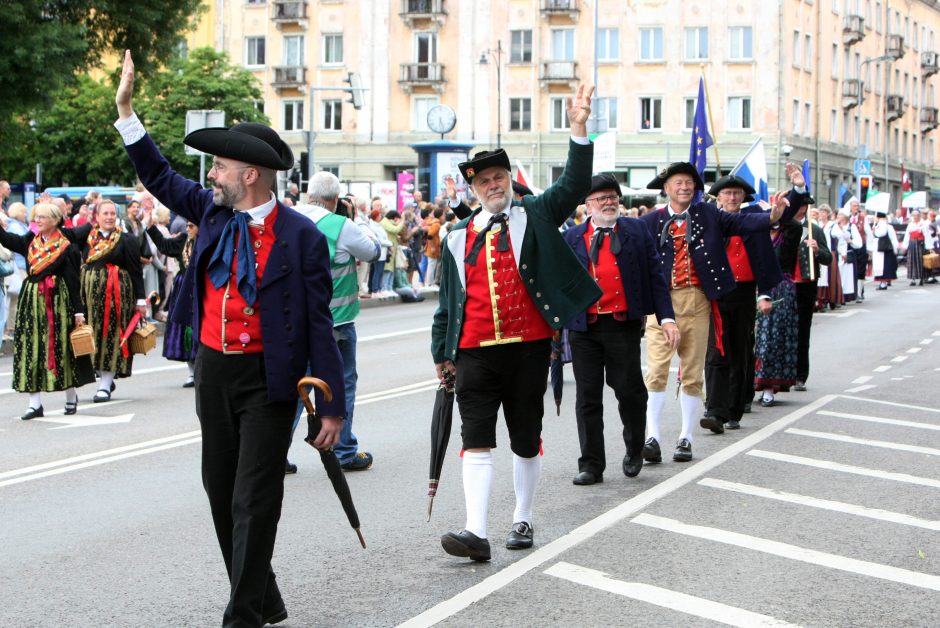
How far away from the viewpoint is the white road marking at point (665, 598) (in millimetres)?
5789

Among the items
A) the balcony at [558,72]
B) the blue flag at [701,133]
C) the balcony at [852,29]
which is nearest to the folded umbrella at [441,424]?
the blue flag at [701,133]

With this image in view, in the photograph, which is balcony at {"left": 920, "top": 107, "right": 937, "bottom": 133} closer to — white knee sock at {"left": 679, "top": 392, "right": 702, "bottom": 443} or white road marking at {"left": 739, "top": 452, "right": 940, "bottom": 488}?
white road marking at {"left": 739, "top": 452, "right": 940, "bottom": 488}

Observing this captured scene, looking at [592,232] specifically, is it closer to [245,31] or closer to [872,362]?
[872,362]

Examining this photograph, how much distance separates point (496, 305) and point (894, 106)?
83.9 m

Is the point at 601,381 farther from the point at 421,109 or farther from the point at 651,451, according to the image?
the point at 421,109

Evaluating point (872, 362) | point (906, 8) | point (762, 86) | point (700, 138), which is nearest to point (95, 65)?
point (700, 138)

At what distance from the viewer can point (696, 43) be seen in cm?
6706

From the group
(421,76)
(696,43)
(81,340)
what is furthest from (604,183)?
(696,43)

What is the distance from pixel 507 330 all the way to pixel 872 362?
12.0 meters

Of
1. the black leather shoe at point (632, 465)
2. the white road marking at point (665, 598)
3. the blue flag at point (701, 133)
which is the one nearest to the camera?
the white road marking at point (665, 598)

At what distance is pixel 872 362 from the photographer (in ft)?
58.6

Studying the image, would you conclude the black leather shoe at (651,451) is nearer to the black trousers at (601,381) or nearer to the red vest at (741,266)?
the black trousers at (601,381)

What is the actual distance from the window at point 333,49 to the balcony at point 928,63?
1687 inches

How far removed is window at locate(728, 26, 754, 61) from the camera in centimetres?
6638
